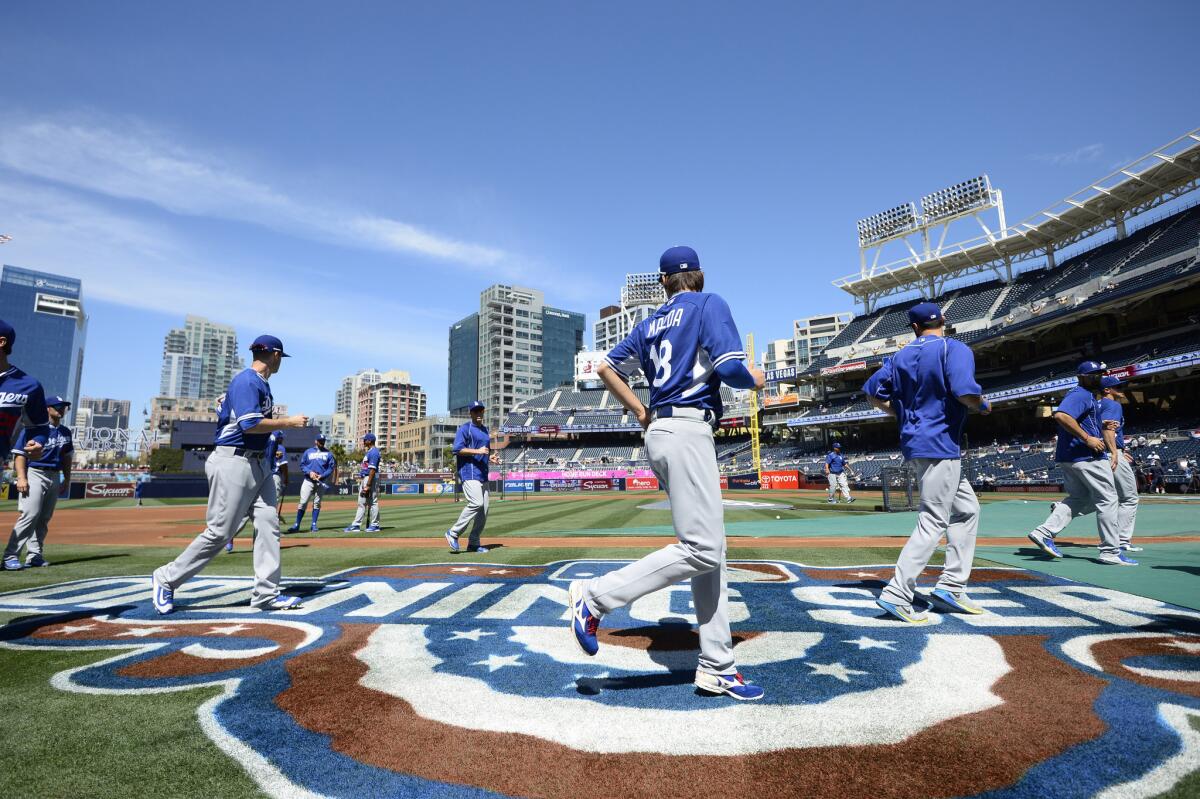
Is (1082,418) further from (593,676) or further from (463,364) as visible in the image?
(463,364)

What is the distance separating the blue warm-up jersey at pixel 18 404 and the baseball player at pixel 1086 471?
9.01 m

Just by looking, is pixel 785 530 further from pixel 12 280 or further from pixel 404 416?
pixel 12 280

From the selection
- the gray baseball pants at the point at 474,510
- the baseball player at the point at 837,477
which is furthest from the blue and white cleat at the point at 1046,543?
the baseball player at the point at 837,477

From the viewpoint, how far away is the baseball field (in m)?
1.86

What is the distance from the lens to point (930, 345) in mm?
4344

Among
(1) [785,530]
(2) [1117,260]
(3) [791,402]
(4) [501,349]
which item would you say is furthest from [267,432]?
(4) [501,349]

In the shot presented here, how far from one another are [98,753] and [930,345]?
16.8 feet

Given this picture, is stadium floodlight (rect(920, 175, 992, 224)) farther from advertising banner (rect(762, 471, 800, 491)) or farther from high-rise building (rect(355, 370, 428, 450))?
high-rise building (rect(355, 370, 428, 450))

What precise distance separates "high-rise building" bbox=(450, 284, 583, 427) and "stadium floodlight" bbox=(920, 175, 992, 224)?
94.2 m

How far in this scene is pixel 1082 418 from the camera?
636cm

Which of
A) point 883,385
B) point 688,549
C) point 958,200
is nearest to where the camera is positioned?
point 688,549

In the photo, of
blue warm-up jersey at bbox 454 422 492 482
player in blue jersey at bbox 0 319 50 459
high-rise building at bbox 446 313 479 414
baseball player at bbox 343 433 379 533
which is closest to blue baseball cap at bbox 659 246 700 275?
player in blue jersey at bbox 0 319 50 459

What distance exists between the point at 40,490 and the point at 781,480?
3820 centimetres

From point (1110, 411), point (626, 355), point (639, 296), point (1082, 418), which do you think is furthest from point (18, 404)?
point (639, 296)
